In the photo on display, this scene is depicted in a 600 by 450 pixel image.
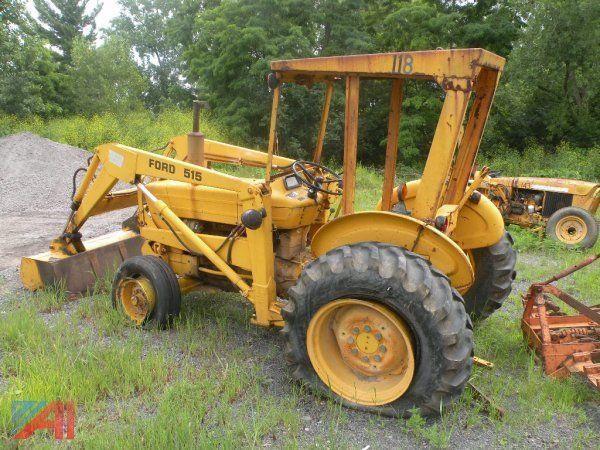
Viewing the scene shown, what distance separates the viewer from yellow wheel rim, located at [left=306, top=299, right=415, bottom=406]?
299 centimetres

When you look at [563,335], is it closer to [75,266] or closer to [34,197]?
[75,266]

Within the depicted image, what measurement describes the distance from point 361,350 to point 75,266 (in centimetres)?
334

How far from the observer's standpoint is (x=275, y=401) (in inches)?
123

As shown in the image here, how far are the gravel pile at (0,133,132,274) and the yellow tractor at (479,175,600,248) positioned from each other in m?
6.80

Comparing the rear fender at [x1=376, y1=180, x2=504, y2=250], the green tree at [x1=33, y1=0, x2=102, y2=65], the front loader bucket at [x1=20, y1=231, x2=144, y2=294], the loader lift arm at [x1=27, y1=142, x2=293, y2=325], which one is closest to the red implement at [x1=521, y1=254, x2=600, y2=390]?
the rear fender at [x1=376, y1=180, x2=504, y2=250]

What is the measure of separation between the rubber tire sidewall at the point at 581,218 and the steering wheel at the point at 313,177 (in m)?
5.52

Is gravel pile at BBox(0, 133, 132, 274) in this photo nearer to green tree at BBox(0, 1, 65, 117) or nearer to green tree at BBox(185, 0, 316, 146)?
green tree at BBox(0, 1, 65, 117)

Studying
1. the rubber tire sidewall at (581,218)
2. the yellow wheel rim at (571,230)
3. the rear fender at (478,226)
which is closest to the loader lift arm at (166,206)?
the rear fender at (478,226)

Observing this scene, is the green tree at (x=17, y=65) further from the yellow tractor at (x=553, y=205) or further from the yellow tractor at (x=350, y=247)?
the yellow tractor at (x=553, y=205)

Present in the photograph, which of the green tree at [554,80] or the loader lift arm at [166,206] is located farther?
the green tree at [554,80]

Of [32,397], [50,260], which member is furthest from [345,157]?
[50,260]

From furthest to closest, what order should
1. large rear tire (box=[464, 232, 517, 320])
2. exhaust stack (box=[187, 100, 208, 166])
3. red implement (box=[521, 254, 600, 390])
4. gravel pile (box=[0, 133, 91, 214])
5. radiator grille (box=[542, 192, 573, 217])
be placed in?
gravel pile (box=[0, 133, 91, 214]) → radiator grille (box=[542, 192, 573, 217]) → exhaust stack (box=[187, 100, 208, 166]) → large rear tire (box=[464, 232, 517, 320]) → red implement (box=[521, 254, 600, 390])

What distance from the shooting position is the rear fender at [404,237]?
3039 mm

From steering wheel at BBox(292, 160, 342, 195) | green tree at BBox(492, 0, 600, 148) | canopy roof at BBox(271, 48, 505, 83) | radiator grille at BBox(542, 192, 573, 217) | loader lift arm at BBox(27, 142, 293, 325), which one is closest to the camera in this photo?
canopy roof at BBox(271, 48, 505, 83)
